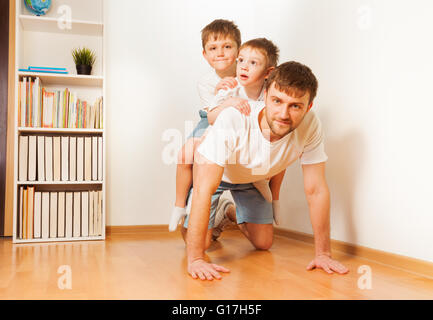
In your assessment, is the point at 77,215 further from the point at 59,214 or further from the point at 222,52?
the point at 222,52

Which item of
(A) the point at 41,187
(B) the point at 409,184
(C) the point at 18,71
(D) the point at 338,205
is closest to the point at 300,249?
(D) the point at 338,205

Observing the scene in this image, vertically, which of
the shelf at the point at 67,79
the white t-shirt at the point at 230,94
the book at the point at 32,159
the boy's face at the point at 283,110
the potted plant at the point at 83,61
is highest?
the potted plant at the point at 83,61

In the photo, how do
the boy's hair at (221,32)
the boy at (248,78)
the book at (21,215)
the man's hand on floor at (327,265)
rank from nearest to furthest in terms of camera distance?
the man's hand on floor at (327,265), the boy at (248,78), the boy's hair at (221,32), the book at (21,215)

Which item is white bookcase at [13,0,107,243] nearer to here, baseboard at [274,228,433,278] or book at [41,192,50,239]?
book at [41,192,50,239]

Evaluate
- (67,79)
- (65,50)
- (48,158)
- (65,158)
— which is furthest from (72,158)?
(65,50)

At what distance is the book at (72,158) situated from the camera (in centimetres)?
266

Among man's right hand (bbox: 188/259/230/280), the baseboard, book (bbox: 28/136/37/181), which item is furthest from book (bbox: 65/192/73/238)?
the baseboard

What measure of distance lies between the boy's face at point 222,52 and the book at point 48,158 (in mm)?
1274

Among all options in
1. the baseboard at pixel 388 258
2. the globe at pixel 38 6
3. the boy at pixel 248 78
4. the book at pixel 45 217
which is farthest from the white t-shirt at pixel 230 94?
the globe at pixel 38 6

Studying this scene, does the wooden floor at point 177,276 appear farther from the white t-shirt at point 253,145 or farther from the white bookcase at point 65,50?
the white bookcase at point 65,50

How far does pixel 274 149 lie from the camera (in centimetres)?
166

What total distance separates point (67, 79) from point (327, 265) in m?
2.09

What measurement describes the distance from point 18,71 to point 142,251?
4.67 ft

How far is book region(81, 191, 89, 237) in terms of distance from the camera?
2.63 m
